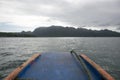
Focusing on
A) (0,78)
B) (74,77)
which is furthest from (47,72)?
(0,78)

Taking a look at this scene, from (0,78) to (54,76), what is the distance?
6.35 m

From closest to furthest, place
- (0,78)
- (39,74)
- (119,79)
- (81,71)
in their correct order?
1. (39,74)
2. (81,71)
3. (0,78)
4. (119,79)

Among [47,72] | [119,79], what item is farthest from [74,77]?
[119,79]

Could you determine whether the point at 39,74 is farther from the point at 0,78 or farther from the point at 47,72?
the point at 0,78

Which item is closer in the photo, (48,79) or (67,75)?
(48,79)

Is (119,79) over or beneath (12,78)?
beneath

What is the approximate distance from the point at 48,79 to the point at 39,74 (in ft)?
2.47

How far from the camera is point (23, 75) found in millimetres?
5605

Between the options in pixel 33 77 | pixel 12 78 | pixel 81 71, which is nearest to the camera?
pixel 12 78

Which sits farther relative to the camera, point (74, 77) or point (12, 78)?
point (74, 77)

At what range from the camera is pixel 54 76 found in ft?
17.8

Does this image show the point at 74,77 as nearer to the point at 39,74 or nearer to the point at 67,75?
the point at 67,75

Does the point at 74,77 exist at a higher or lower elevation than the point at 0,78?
higher

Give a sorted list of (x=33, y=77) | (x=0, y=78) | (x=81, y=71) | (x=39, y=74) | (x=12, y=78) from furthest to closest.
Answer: (x=0, y=78)
(x=81, y=71)
(x=39, y=74)
(x=33, y=77)
(x=12, y=78)
